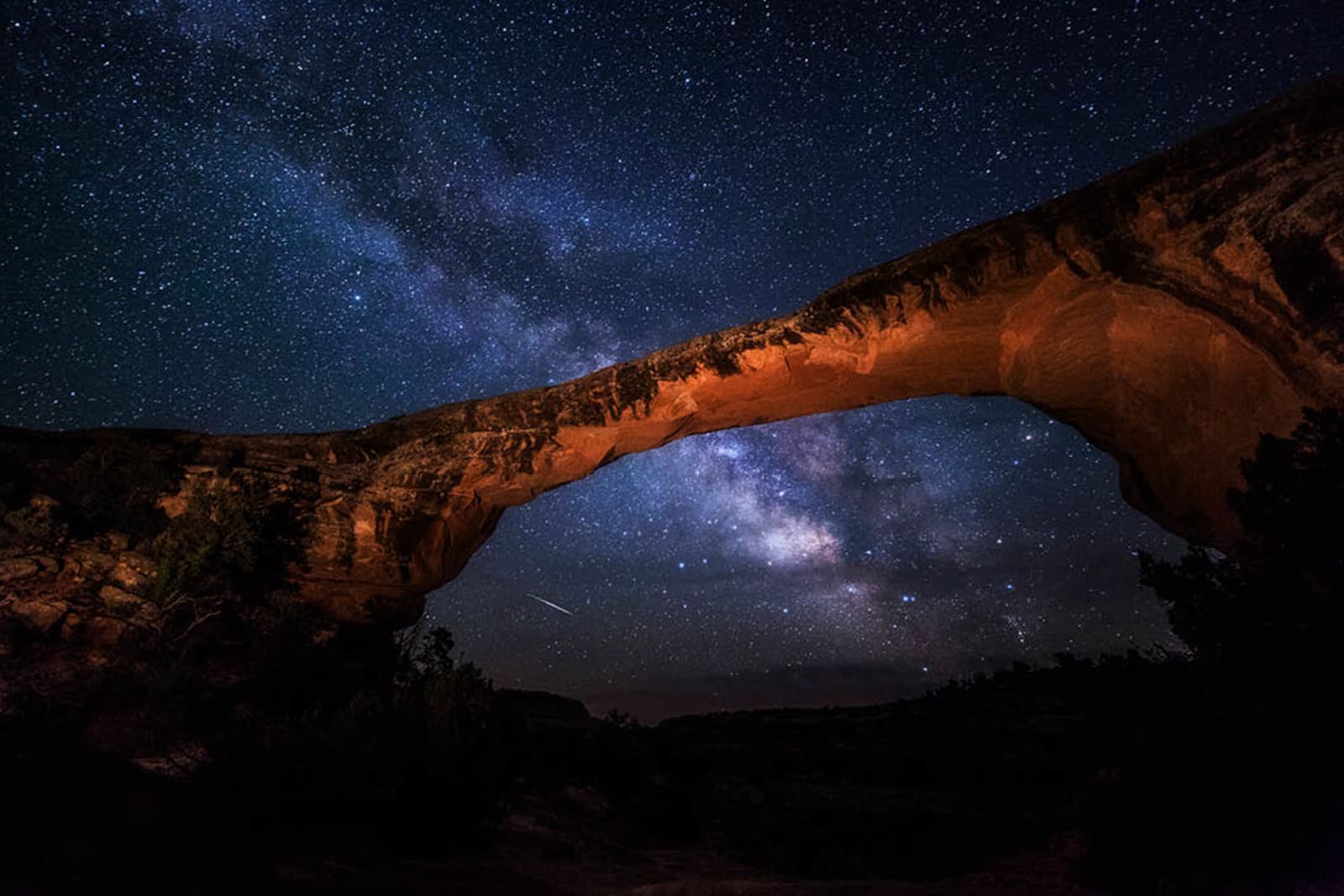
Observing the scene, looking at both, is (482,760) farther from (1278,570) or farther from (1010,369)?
(1010,369)

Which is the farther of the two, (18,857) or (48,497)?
(48,497)

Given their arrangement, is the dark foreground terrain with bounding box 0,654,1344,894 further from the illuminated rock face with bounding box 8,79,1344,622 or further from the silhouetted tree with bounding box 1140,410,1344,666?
the illuminated rock face with bounding box 8,79,1344,622

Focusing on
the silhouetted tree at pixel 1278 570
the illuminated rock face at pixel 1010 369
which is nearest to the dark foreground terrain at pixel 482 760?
the silhouetted tree at pixel 1278 570

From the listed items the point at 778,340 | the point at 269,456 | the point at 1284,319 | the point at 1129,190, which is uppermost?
the point at 1129,190

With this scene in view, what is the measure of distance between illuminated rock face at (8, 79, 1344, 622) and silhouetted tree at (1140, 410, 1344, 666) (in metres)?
0.89

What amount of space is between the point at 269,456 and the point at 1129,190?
566 inches

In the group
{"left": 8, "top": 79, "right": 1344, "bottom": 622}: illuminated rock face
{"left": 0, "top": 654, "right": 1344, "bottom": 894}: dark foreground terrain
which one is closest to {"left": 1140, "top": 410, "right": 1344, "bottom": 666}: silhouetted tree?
{"left": 0, "top": 654, "right": 1344, "bottom": 894}: dark foreground terrain

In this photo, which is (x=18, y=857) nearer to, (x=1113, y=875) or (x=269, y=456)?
(x=1113, y=875)

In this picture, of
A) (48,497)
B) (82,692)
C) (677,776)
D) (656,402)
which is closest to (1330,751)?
(677,776)

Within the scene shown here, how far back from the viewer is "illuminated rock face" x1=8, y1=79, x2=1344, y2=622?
7.38 m

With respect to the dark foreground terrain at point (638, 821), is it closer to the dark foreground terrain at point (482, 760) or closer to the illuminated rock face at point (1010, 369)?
the dark foreground terrain at point (482, 760)

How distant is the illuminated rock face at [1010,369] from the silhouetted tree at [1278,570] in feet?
2.93

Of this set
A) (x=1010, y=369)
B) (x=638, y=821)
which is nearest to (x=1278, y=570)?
(x=1010, y=369)

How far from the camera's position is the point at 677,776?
10531 millimetres
